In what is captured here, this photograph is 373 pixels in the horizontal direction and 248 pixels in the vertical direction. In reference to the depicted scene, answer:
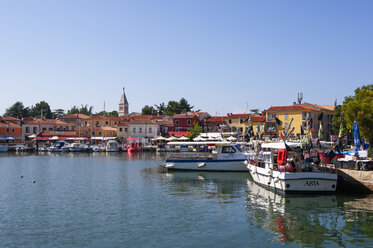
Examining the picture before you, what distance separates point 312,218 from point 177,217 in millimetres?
7040

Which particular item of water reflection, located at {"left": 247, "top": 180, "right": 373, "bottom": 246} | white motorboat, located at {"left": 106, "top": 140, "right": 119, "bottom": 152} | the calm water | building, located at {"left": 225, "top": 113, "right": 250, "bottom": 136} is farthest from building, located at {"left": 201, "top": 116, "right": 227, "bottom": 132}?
water reflection, located at {"left": 247, "top": 180, "right": 373, "bottom": 246}

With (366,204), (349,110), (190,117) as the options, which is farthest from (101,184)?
(190,117)

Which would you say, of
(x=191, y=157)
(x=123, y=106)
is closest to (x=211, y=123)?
(x=123, y=106)

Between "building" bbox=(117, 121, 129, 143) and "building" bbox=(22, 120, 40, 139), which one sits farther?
"building" bbox=(22, 120, 40, 139)

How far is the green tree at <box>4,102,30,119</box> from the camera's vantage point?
5753 inches

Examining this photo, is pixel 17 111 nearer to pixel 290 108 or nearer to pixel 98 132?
pixel 98 132

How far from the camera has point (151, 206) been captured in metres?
23.0

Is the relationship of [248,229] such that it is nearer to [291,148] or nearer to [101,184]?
[291,148]

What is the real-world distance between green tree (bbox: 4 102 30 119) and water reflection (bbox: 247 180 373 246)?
138 metres

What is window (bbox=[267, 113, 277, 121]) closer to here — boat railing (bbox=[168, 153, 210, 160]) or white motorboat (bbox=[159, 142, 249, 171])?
white motorboat (bbox=[159, 142, 249, 171])

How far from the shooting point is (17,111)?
483ft

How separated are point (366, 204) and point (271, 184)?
6.67 meters

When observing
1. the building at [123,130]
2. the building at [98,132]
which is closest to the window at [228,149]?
the building at [123,130]

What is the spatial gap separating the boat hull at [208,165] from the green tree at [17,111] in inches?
4729
